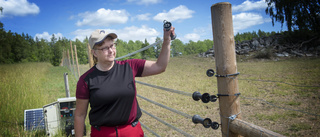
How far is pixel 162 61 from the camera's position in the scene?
1.77 m

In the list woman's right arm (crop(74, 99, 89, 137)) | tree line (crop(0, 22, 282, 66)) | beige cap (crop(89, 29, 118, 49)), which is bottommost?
woman's right arm (crop(74, 99, 89, 137))

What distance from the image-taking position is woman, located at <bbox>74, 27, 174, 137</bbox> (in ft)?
5.38

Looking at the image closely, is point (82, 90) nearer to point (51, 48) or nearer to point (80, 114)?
point (80, 114)

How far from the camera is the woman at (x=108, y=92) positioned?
1.64 m

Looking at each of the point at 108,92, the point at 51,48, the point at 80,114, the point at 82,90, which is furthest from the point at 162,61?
the point at 51,48

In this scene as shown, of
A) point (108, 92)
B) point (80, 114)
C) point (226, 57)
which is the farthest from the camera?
point (80, 114)

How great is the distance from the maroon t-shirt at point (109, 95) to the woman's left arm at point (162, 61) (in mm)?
173

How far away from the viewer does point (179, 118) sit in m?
5.08

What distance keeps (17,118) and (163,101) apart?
397 cm

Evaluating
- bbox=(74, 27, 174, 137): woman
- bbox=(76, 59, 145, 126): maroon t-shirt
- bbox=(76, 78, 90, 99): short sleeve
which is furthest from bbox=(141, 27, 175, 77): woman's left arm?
bbox=(76, 78, 90, 99): short sleeve

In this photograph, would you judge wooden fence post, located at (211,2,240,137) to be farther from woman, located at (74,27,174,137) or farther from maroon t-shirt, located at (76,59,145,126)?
maroon t-shirt, located at (76,59,145,126)

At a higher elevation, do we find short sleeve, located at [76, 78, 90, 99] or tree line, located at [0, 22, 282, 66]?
tree line, located at [0, 22, 282, 66]

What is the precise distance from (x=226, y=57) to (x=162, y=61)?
551mm

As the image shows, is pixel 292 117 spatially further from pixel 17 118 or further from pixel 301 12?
pixel 301 12
